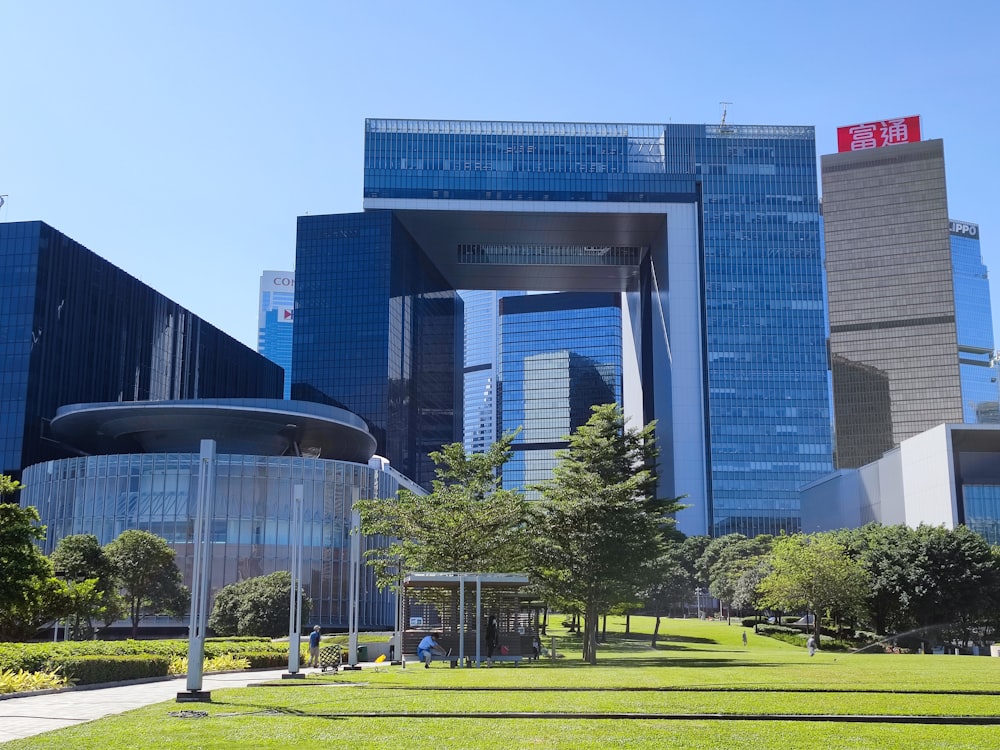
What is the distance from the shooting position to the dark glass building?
10075 cm

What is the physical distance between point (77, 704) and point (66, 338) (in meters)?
93.5

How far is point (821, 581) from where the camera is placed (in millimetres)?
63812

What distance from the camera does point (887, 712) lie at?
1939 centimetres

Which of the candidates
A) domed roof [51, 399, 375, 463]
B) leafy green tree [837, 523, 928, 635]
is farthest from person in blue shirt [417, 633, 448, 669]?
domed roof [51, 399, 375, 463]

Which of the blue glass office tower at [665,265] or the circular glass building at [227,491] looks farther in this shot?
the blue glass office tower at [665,265]

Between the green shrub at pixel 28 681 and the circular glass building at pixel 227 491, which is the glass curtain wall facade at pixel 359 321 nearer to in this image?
the circular glass building at pixel 227 491

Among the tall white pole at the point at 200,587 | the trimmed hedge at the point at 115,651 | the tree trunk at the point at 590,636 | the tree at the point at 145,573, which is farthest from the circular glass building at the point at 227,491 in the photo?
the tall white pole at the point at 200,587

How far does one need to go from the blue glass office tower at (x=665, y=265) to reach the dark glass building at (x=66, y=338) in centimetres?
2995

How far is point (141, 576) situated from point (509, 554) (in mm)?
25362

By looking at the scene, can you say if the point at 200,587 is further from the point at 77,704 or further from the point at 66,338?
the point at 66,338

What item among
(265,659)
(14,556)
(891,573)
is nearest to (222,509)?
(265,659)

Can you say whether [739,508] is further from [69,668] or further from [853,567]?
[69,668]

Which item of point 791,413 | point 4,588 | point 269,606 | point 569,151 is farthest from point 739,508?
point 4,588

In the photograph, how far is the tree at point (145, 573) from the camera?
57.9 metres
